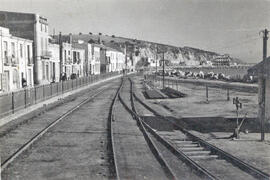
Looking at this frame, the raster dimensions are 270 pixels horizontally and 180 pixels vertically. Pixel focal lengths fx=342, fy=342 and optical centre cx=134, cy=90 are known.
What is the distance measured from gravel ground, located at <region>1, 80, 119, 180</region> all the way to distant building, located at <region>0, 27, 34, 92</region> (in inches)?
835

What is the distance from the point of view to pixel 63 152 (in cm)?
1365

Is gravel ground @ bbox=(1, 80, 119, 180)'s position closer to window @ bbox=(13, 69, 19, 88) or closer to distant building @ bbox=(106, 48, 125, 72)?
window @ bbox=(13, 69, 19, 88)

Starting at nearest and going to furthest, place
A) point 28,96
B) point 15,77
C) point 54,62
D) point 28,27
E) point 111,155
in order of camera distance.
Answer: point 111,155 < point 28,96 < point 15,77 < point 28,27 < point 54,62

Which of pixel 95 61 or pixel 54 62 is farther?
pixel 95 61

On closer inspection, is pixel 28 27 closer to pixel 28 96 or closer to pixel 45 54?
pixel 45 54

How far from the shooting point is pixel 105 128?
19484mm

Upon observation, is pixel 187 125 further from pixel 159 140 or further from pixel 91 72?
pixel 91 72

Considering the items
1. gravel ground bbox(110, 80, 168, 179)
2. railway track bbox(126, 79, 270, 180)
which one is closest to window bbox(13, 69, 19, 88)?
gravel ground bbox(110, 80, 168, 179)

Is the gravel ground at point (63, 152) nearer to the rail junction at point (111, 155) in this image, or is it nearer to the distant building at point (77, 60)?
the rail junction at point (111, 155)

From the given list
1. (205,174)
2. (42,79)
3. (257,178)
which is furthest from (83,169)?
(42,79)

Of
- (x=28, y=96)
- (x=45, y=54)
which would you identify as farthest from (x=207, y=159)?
(x=45, y=54)

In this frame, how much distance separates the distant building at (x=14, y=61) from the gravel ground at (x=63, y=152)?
21209mm

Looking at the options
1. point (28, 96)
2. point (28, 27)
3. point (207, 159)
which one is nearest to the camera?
point (207, 159)

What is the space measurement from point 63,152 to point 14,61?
32722mm
